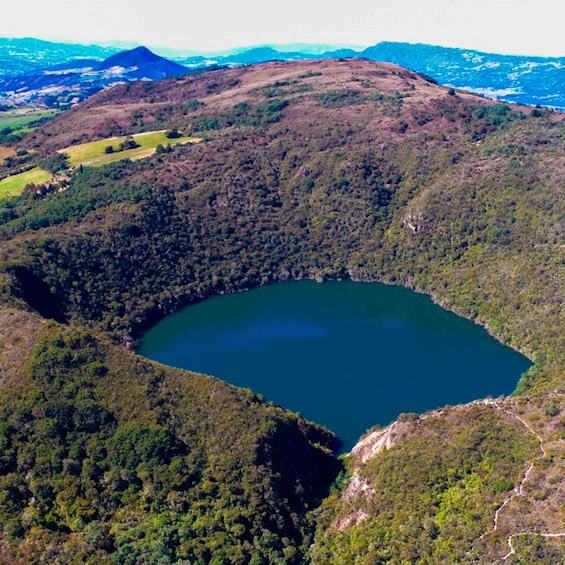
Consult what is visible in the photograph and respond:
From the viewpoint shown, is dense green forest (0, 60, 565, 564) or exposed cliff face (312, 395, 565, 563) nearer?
exposed cliff face (312, 395, 565, 563)

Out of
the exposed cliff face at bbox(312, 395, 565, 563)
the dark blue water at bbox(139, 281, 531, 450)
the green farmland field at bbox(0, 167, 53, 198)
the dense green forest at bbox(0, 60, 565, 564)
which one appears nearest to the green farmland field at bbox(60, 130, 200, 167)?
the dense green forest at bbox(0, 60, 565, 564)

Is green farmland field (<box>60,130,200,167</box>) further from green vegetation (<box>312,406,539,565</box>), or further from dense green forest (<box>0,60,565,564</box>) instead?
green vegetation (<box>312,406,539,565</box>)

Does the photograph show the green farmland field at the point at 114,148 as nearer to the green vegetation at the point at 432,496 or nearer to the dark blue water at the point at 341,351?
the dark blue water at the point at 341,351

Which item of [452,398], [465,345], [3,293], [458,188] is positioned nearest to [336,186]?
[458,188]

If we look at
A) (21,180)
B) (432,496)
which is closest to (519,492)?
(432,496)

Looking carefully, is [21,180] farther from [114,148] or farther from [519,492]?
[519,492]

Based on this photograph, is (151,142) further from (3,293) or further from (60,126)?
(3,293)
